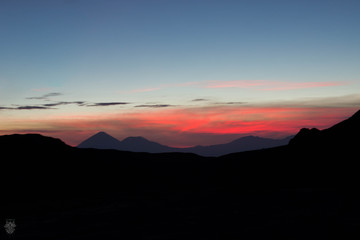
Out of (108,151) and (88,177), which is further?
(108,151)

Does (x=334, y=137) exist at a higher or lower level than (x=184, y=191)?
higher

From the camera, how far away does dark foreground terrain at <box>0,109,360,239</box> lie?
1499 centimetres

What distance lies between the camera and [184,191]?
3116 cm

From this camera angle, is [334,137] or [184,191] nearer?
[184,191]

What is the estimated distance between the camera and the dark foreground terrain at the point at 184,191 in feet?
49.2

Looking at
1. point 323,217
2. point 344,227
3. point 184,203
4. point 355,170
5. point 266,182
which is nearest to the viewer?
point 344,227

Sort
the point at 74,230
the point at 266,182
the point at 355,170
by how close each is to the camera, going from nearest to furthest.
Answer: the point at 74,230, the point at 355,170, the point at 266,182

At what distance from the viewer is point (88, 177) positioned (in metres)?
40.0

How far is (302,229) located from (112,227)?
780 centimetres

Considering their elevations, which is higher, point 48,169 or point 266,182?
point 48,169

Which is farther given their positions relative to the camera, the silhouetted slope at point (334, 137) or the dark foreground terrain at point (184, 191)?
the silhouetted slope at point (334, 137)

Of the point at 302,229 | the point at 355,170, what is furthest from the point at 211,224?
A: the point at 355,170

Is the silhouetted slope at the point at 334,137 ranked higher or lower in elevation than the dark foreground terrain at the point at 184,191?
higher

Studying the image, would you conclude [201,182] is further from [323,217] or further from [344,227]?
[344,227]
